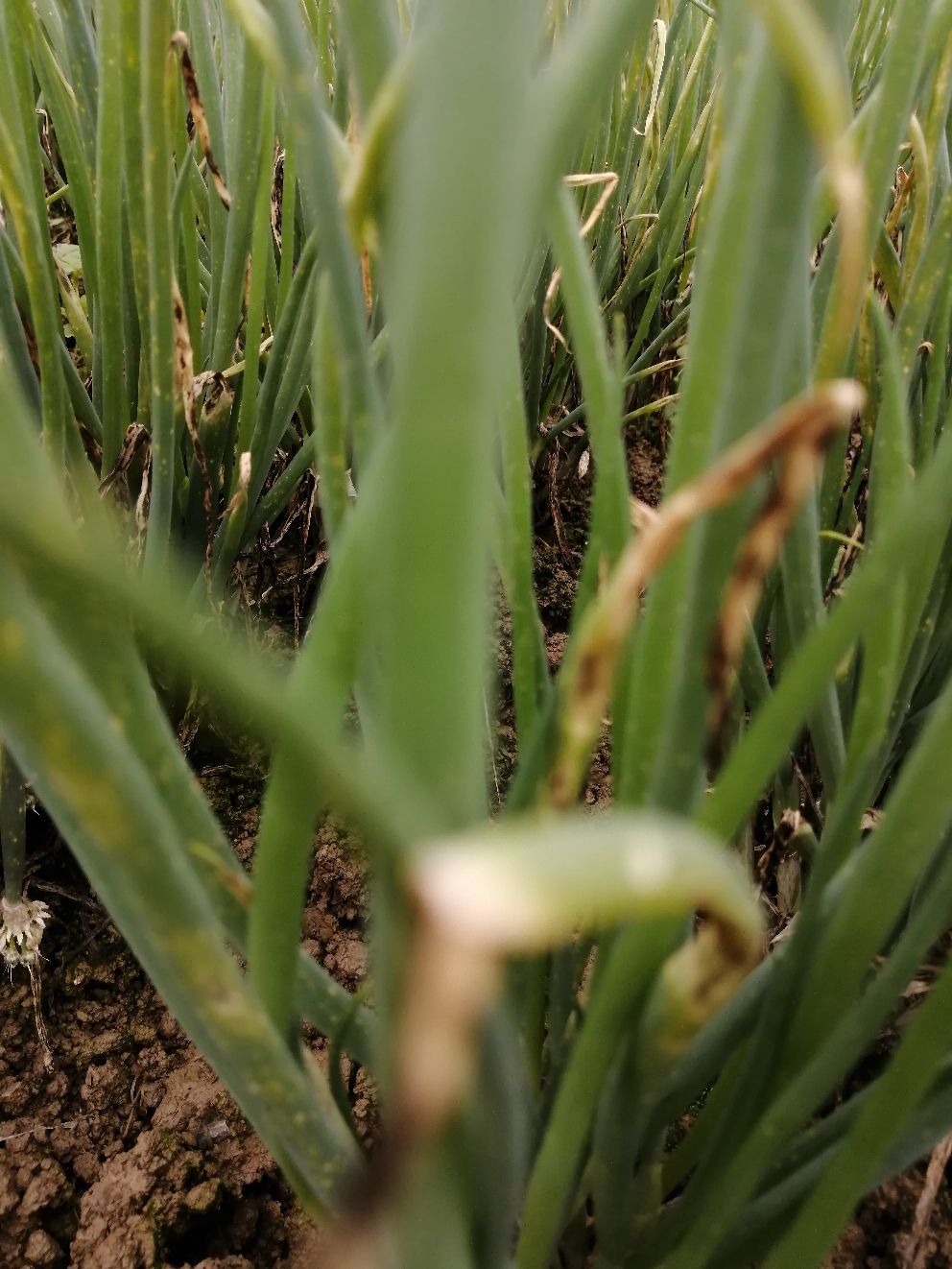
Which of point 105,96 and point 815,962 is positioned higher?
point 105,96

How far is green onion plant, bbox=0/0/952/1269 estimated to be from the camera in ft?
0.40

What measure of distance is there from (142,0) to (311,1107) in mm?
400

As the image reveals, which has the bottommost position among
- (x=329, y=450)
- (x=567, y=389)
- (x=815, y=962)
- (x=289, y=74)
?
(x=567, y=389)

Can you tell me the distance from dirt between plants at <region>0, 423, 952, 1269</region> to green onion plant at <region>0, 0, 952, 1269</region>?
20 cm

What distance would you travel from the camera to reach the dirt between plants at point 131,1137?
1.49 feet

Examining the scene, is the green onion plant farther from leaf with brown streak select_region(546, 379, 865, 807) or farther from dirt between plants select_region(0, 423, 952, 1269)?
dirt between plants select_region(0, 423, 952, 1269)

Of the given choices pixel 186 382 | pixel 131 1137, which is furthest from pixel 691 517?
pixel 131 1137

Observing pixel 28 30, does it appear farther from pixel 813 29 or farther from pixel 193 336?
pixel 813 29

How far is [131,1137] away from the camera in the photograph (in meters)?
0.51

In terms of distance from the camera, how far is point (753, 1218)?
0.94ft

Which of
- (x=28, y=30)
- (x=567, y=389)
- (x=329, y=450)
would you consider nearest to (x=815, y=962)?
(x=329, y=450)

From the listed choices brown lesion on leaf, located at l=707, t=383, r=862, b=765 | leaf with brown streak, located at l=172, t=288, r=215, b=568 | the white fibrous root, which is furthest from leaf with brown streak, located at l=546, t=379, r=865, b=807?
the white fibrous root

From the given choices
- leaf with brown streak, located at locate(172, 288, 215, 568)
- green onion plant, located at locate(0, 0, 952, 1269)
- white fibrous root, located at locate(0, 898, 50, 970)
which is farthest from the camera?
white fibrous root, located at locate(0, 898, 50, 970)

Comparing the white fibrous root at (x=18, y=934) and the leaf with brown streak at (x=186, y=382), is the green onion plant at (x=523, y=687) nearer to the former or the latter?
the leaf with brown streak at (x=186, y=382)
